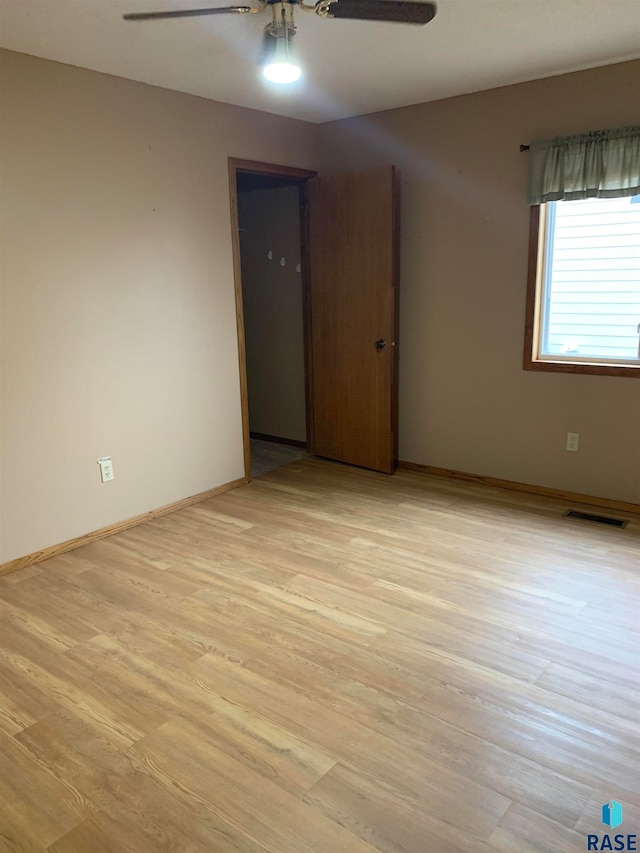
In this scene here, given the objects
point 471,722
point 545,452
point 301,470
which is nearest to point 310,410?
point 301,470

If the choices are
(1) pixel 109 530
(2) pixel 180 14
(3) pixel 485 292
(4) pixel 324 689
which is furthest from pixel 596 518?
(2) pixel 180 14

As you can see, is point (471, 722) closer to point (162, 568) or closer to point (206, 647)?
point (206, 647)

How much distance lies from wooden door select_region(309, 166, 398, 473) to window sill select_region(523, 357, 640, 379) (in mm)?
943

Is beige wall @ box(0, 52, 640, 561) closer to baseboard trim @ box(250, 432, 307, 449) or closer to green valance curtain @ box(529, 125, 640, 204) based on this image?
green valance curtain @ box(529, 125, 640, 204)

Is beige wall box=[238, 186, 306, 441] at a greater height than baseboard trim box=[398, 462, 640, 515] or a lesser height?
greater

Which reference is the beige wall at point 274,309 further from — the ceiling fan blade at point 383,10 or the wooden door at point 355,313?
the ceiling fan blade at point 383,10

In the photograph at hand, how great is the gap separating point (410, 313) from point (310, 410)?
1116 mm

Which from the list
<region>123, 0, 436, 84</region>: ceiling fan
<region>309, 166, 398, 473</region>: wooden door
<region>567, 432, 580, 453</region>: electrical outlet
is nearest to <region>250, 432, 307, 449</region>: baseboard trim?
<region>309, 166, 398, 473</region>: wooden door

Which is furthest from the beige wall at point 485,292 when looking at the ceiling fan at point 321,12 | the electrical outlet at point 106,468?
the electrical outlet at point 106,468

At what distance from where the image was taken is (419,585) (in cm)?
282

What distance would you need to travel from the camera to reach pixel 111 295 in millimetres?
3344

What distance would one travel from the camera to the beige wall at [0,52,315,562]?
9.72 feet

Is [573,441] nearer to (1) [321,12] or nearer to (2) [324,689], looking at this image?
(2) [324,689]

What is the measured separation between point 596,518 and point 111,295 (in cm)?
297
